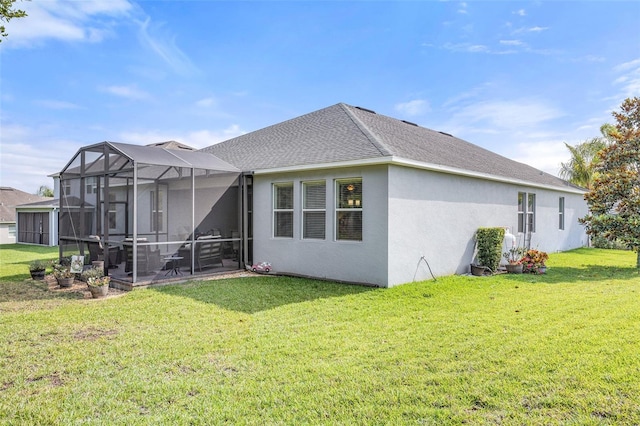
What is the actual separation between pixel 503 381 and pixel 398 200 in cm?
540

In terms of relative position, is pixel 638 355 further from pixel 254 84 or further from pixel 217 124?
pixel 217 124

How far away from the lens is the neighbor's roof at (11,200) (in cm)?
2859

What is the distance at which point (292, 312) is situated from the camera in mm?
6508

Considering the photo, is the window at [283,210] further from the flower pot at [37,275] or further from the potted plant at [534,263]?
the potted plant at [534,263]

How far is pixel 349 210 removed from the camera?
9180 mm

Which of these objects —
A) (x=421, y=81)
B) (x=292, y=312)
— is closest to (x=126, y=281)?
(x=292, y=312)

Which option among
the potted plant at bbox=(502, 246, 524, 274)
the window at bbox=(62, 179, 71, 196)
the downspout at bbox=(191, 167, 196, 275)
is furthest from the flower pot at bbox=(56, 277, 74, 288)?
the potted plant at bbox=(502, 246, 524, 274)

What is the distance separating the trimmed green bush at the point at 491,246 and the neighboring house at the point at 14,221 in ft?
82.2

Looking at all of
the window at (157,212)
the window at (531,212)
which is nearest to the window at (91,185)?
the window at (157,212)

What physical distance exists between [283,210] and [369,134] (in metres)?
3.12

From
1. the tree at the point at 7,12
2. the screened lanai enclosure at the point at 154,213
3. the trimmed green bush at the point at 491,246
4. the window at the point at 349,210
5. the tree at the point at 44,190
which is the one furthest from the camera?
the tree at the point at 44,190

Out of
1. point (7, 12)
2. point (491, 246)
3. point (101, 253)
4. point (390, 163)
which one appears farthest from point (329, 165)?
point (101, 253)

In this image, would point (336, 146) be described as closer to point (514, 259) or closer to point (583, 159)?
point (514, 259)

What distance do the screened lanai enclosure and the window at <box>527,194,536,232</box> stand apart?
10.9 m
